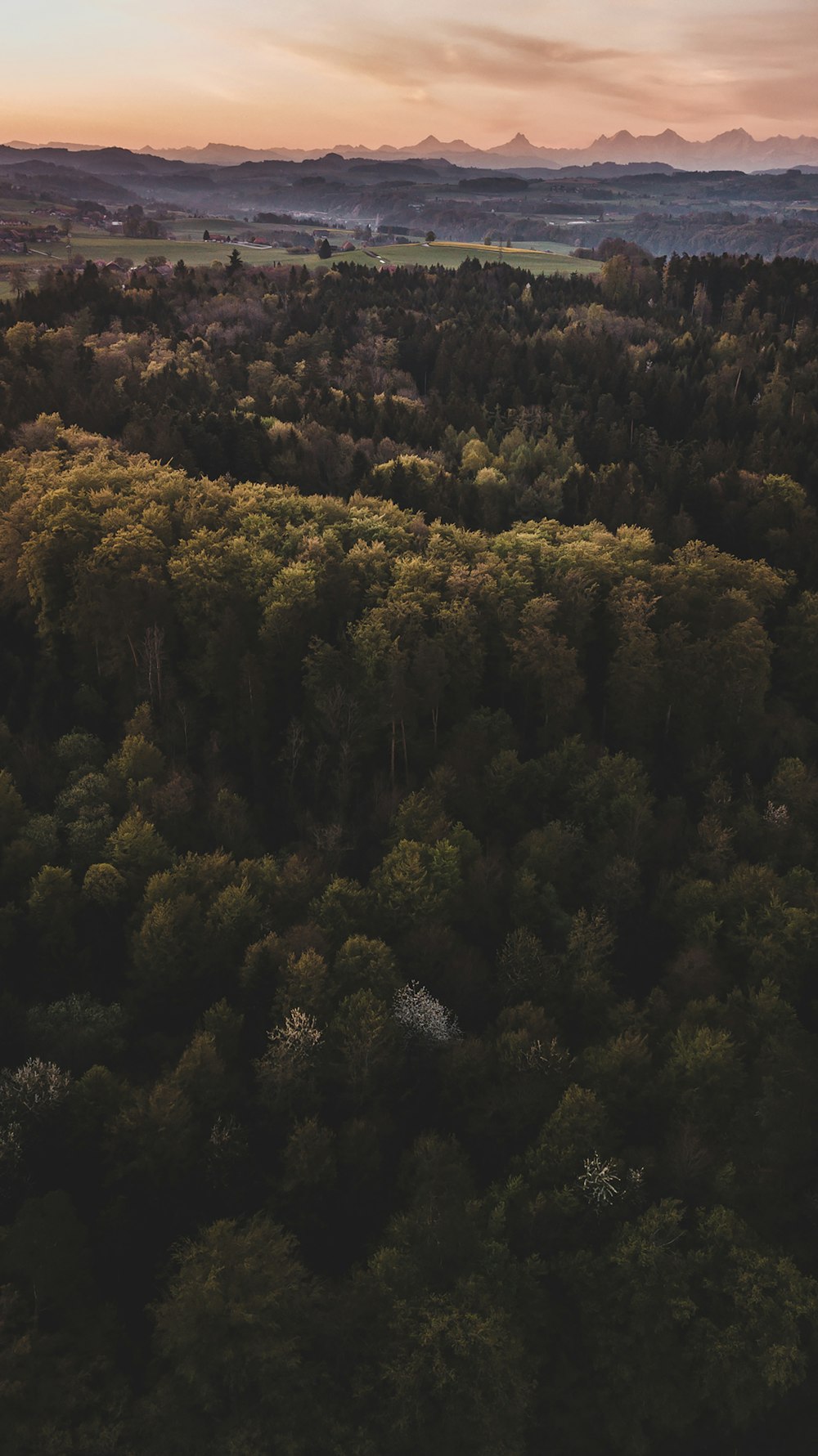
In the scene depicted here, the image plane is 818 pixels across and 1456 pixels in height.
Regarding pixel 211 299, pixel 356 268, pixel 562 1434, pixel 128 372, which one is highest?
pixel 356 268

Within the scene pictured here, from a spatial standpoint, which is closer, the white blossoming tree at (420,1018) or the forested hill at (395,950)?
the forested hill at (395,950)

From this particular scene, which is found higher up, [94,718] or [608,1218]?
[94,718]

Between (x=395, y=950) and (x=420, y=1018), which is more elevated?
(x=395, y=950)

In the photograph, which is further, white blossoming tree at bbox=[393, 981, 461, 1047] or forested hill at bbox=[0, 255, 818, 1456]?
white blossoming tree at bbox=[393, 981, 461, 1047]

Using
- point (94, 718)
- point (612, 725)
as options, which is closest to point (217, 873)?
point (94, 718)

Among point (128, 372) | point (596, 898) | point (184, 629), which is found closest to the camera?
point (596, 898)

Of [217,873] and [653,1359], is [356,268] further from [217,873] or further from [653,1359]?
[653,1359]

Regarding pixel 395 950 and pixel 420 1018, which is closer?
pixel 420 1018

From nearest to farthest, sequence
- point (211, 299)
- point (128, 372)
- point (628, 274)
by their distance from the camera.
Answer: point (128, 372)
point (211, 299)
point (628, 274)
